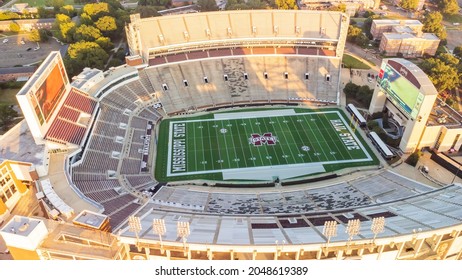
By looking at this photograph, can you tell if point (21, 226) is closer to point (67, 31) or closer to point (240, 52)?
point (240, 52)

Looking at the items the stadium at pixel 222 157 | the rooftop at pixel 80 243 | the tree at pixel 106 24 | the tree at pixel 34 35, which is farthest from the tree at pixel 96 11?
the rooftop at pixel 80 243

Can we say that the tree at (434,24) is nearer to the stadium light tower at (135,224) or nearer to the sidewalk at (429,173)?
the sidewalk at (429,173)

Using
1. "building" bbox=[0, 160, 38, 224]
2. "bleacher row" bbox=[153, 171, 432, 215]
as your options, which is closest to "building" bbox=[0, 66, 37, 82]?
"building" bbox=[0, 160, 38, 224]

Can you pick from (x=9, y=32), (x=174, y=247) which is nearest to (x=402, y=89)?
(x=174, y=247)

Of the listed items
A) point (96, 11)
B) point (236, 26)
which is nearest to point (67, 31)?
point (96, 11)

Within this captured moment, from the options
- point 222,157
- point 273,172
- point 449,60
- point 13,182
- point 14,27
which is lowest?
point 273,172

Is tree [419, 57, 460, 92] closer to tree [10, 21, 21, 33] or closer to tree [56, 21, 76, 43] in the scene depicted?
tree [56, 21, 76, 43]
